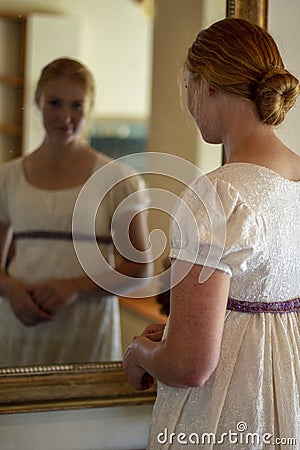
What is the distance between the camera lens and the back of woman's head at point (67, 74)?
5.38ft

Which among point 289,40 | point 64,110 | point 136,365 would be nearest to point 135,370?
point 136,365

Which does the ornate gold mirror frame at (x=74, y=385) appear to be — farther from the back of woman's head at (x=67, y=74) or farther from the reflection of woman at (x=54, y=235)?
the back of woman's head at (x=67, y=74)

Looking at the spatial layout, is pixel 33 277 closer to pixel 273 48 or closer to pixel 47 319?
pixel 47 319

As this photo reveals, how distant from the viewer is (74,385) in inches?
66.1

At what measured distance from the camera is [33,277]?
5.47ft

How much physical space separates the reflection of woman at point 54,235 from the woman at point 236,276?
0.41 m

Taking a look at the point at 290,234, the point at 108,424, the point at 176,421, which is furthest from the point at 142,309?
the point at 290,234

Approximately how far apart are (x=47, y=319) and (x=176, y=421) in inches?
18.9

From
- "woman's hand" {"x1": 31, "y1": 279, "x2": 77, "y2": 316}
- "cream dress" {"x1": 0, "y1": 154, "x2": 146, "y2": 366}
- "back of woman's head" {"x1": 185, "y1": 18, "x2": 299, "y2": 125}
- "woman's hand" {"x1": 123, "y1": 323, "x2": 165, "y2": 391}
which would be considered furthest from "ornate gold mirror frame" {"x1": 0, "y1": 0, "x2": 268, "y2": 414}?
"back of woman's head" {"x1": 185, "y1": 18, "x2": 299, "y2": 125}

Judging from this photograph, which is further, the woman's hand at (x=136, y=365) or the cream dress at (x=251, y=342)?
the woman's hand at (x=136, y=365)

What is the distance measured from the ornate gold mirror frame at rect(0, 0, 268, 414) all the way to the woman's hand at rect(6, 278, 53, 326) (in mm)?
105

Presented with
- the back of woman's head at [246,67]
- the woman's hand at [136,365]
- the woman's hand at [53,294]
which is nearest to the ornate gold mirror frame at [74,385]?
the woman's hand at [53,294]

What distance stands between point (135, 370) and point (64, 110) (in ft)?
2.03

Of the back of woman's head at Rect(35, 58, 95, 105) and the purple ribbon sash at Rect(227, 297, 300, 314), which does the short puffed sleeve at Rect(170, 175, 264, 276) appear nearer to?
the purple ribbon sash at Rect(227, 297, 300, 314)
